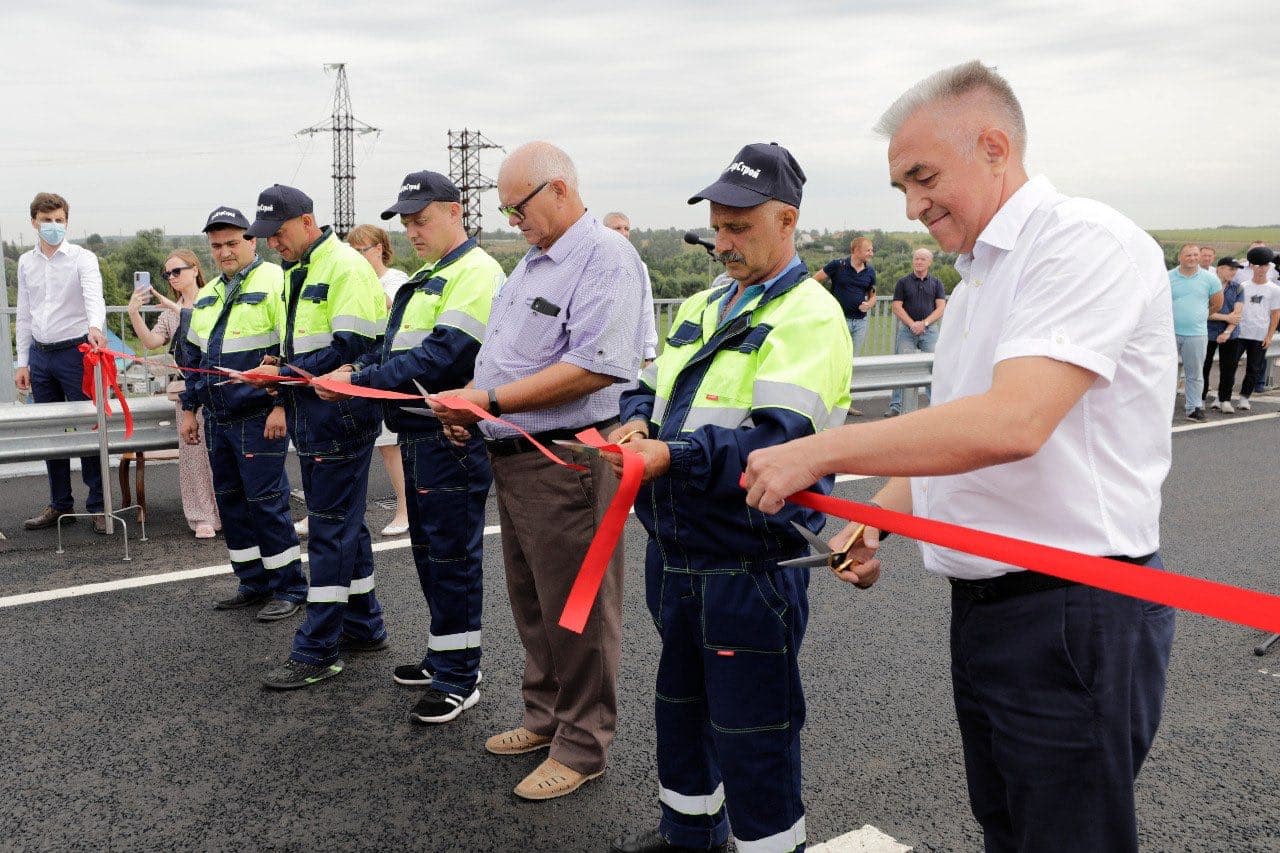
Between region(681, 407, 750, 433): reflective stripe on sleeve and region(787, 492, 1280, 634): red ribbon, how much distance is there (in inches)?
23.4

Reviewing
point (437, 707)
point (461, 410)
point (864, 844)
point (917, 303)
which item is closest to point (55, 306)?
point (437, 707)

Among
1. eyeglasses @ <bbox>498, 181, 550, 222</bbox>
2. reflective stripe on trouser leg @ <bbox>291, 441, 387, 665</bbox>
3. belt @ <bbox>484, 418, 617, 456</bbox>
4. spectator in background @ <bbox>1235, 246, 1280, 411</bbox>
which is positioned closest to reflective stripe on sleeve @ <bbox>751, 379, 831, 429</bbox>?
belt @ <bbox>484, 418, 617, 456</bbox>

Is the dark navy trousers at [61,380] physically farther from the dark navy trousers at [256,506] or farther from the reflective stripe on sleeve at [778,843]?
the reflective stripe on sleeve at [778,843]

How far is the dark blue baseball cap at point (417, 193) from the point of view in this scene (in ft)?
14.2

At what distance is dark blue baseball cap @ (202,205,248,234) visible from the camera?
5398mm

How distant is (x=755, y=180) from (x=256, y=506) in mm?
3696

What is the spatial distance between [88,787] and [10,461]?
12.6 ft

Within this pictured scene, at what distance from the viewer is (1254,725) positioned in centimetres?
414

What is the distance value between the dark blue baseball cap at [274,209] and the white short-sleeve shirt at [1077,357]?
12.3 feet

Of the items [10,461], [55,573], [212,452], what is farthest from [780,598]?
[10,461]

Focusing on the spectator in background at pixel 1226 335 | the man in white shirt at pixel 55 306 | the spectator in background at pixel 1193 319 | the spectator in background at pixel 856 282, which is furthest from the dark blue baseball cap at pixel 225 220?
the spectator in background at pixel 1226 335

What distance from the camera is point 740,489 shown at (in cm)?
258

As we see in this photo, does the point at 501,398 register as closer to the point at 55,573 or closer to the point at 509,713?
the point at 509,713

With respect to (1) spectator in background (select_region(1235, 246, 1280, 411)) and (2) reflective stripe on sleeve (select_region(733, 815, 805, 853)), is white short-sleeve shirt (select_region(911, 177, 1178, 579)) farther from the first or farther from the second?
(1) spectator in background (select_region(1235, 246, 1280, 411))
